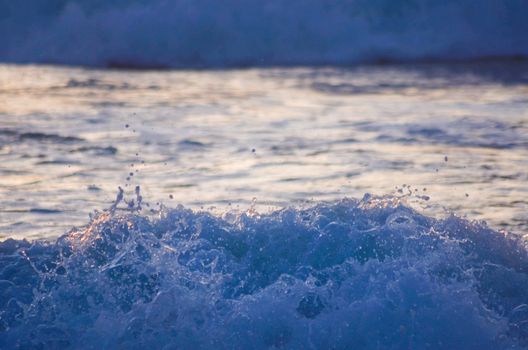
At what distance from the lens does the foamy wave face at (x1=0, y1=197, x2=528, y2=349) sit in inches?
169

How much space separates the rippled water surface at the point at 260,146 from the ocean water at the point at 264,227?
3cm

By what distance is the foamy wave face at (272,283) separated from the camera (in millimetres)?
4289

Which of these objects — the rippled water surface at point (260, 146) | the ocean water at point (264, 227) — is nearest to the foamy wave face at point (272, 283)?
the ocean water at point (264, 227)

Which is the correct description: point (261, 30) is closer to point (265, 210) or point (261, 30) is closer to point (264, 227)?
point (265, 210)

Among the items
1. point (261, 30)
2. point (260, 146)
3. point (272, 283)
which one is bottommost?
point (272, 283)

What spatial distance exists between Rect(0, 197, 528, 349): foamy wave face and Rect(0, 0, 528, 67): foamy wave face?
1282 cm

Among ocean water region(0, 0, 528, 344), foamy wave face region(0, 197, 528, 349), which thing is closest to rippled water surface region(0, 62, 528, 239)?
ocean water region(0, 0, 528, 344)

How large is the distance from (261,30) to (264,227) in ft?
45.5

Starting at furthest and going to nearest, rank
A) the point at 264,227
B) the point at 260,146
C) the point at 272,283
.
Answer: the point at 260,146, the point at 264,227, the point at 272,283

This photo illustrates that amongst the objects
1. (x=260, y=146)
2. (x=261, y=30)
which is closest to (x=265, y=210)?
(x=260, y=146)

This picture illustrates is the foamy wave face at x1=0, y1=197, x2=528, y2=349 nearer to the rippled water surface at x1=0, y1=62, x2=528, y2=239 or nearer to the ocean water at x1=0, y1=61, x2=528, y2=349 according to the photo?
the ocean water at x1=0, y1=61, x2=528, y2=349

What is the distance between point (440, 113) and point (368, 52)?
7.92m

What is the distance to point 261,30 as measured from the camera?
1839cm

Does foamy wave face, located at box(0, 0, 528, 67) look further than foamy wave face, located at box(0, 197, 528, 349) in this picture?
Yes
